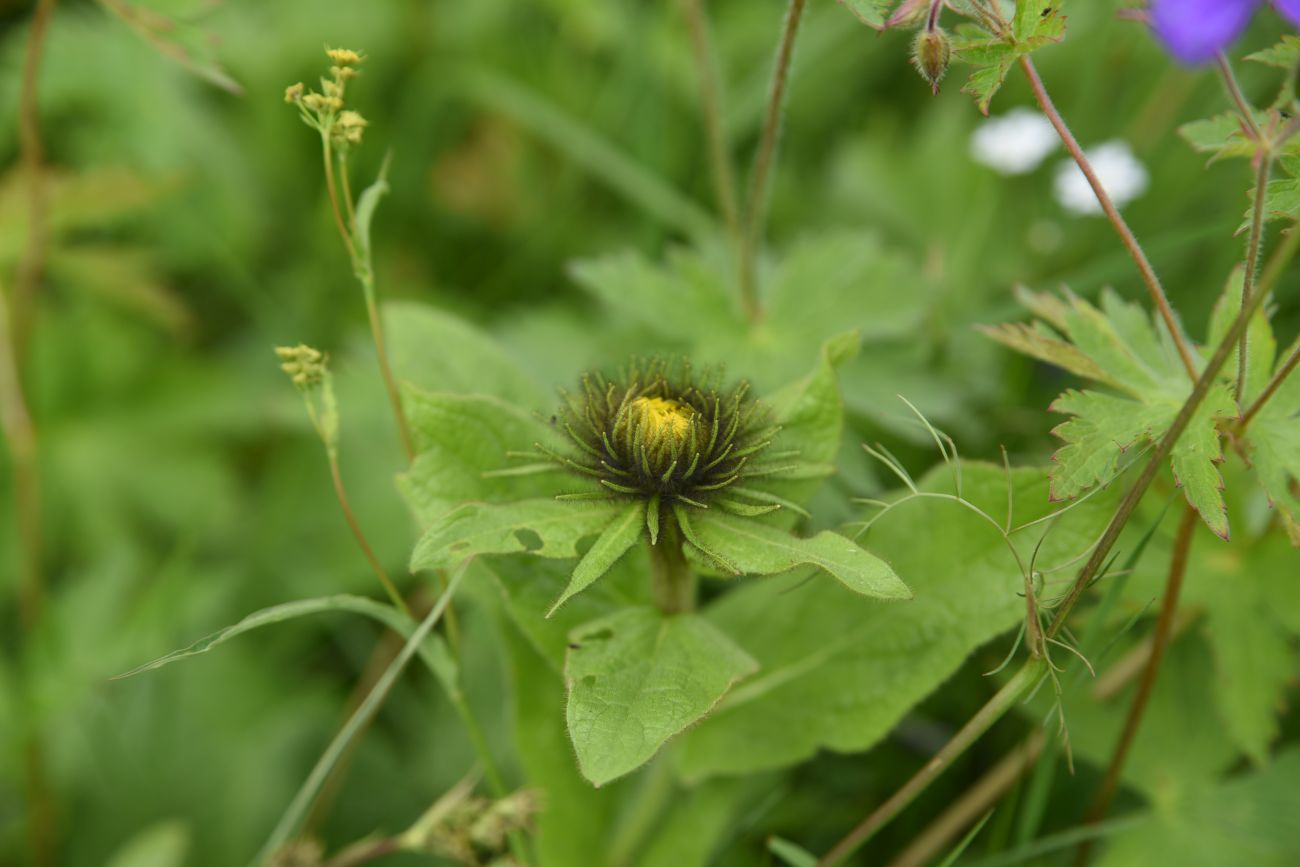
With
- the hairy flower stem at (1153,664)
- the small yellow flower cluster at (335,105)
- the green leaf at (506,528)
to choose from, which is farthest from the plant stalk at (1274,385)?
the small yellow flower cluster at (335,105)

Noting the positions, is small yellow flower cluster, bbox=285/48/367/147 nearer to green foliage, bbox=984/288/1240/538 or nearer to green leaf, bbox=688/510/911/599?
green leaf, bbox=688/510/911/599

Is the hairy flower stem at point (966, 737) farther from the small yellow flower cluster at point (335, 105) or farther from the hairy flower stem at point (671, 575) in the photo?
the small yellow flower cluster at point (335, 105)

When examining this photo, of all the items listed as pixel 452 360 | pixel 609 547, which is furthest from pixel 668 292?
pixel 609 547

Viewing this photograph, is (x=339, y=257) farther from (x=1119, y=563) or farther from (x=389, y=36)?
(x=1119, y=563)

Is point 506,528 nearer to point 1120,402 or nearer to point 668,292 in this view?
point 1120,402

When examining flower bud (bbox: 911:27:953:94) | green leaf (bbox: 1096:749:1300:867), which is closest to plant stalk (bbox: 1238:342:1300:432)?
flower bud (bbox: 911:27:953:94)

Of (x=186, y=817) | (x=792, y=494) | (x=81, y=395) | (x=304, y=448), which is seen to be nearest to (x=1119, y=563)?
(x=792, y=494)
